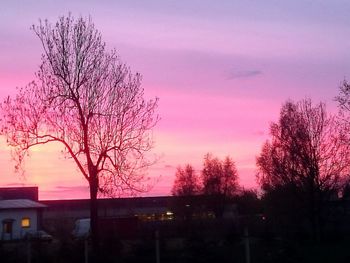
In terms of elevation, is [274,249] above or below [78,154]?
below

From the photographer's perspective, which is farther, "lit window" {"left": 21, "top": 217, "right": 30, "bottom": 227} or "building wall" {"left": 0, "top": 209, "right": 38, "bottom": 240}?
"lit window" {"left": 21, "top": 217, "right": 30, "bottom": 227}

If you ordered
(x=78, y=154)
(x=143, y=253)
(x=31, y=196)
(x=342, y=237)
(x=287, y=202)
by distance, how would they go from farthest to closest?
(x=31, y=196) < (x=287, y=202) < (x=342, y=237) < (x=78, y=154) < (x=143, y=253)

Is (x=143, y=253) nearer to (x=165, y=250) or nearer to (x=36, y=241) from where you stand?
(x=165, y=250)

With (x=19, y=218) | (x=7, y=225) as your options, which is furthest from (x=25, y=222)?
(x=7, y=225)

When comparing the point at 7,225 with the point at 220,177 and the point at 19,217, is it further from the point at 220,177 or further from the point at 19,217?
the point at 220,177

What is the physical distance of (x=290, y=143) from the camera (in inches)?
2233

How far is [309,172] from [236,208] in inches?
1756

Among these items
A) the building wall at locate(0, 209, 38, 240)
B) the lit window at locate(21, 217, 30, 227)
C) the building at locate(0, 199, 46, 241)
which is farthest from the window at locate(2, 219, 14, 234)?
the lit window at locate(21, 217, 30, 227)

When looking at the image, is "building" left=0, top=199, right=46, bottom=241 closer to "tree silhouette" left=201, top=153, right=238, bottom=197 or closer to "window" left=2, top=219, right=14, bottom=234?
"window" left=2, top=219, right=14, bottom=234

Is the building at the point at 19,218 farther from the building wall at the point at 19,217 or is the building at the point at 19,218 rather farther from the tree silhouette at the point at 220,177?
the tree silhouette at the point at 220,177

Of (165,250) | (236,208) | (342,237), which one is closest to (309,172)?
(342,237)

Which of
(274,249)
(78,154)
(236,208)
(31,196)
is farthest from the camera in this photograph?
(31,196)

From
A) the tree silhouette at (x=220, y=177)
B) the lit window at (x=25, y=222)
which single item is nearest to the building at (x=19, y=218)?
the lit window at (x=25, y=222)

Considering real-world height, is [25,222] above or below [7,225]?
above
